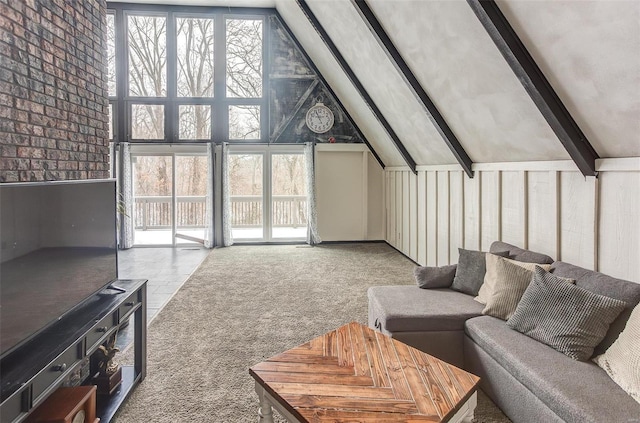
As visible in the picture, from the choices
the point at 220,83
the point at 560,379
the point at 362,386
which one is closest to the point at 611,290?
the point at 560,379

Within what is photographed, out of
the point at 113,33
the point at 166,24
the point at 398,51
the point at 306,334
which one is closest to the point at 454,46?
the point at 398,51

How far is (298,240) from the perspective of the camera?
7.39 metres

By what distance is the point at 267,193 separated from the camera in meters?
7.25

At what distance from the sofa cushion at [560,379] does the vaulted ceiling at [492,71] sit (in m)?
1.26

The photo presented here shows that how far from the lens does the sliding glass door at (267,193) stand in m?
7.21

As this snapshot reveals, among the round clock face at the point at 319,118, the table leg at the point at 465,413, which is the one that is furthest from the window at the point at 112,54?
the table leg at the point at 465,413

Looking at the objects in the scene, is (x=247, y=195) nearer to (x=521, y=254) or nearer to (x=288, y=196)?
(x=288, y=196)

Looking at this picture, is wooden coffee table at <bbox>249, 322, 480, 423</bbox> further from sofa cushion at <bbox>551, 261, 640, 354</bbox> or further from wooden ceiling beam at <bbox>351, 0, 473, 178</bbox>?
wooden ceiling beam at <bbox>351, 0, 473, 178</bbox>

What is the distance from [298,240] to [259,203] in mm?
1091

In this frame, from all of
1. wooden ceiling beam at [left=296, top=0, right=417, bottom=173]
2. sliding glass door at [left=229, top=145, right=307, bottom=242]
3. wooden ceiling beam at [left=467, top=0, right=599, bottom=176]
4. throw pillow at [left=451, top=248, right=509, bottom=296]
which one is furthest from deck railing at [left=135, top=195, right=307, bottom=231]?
wooden ceiling beam at [left=467, top=0, right=599, bottom=176]

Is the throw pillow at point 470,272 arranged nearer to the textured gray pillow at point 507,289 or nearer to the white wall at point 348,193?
the textured gray pillow at point 507,289

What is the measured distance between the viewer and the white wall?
728 cm

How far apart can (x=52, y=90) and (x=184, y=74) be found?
215 inches

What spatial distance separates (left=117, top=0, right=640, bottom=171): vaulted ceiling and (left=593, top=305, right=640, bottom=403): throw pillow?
1022 millimetres
